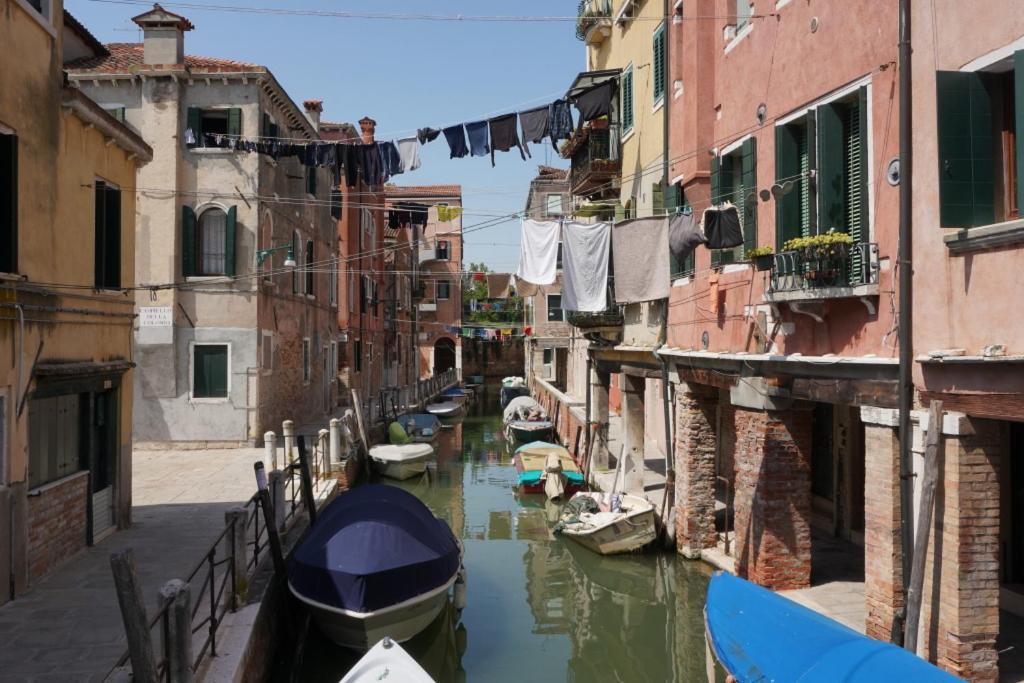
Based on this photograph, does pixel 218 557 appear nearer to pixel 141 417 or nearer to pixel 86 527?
pixel 86 527

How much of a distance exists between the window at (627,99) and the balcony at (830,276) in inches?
334

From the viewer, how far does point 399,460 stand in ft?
70.3

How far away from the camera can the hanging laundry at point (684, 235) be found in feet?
32.9

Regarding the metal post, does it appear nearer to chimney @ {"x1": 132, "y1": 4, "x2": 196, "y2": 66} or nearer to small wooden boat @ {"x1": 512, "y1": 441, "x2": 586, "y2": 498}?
small wooden boat @ {"x1": 512, "y1": 441, "x2": 586, "y2": 498}

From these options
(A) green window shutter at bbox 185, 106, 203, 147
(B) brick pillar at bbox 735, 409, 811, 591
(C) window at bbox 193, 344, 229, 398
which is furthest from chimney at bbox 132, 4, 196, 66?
(B) brick pillar at bbox 735, 409, 811, 591

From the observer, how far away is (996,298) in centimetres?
598

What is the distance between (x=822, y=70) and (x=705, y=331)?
4083 millimetres

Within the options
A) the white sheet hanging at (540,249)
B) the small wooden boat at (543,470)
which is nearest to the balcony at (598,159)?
the white sheet hanging at (540,249)

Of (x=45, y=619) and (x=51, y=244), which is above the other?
(x=51, y=244)

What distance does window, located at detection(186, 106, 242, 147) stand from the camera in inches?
749

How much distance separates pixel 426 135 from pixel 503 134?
1207 millimetres

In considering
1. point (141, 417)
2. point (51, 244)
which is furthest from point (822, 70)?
point (141, 417)

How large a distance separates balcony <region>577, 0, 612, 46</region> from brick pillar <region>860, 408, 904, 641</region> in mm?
12301

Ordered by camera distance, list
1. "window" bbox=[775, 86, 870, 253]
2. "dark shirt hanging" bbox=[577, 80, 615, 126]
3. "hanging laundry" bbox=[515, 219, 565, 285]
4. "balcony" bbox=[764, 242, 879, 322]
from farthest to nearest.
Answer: "dark shirt hanging" bbox=[577, 80, 615, 126], "hanging laundry" bbox=[515, 219, 565, 285], "window" bbox=[775, 86, 870, 253], "balcony" bbox=[764, 242, 879, 322]
